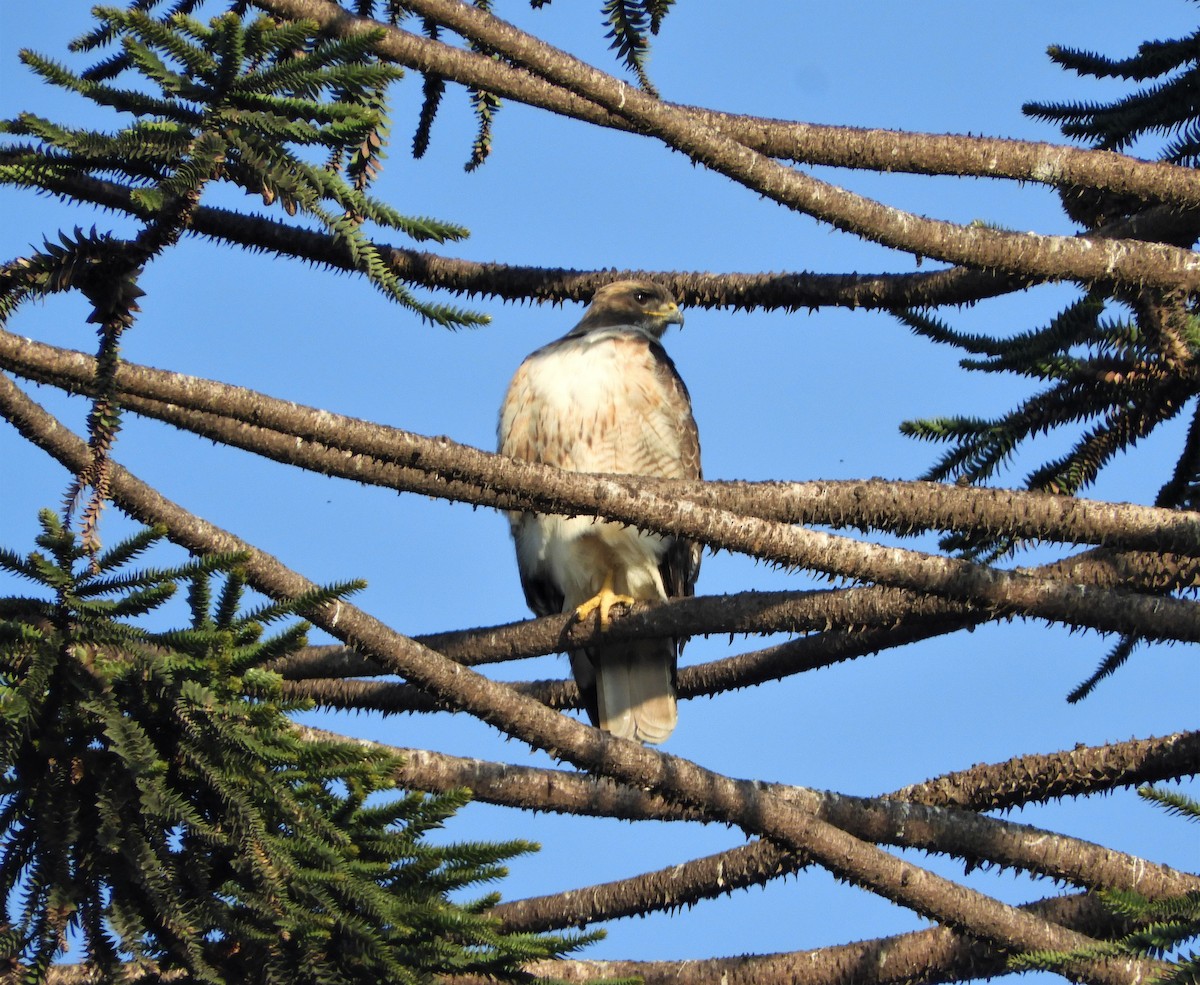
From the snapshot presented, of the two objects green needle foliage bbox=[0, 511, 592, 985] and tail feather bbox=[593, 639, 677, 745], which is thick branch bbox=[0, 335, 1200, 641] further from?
tail feather bbox=[593, 639, 677, 745]

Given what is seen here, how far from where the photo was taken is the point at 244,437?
154 inches

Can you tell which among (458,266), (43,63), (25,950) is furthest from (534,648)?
(43,63)

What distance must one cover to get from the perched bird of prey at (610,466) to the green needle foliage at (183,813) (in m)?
3.38

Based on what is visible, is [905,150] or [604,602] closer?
Result: [905,150]

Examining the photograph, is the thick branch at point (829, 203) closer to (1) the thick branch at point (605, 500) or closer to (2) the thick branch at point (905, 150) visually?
(2) the thick branch at point (905, 150)

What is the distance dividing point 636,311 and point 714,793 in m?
4.53

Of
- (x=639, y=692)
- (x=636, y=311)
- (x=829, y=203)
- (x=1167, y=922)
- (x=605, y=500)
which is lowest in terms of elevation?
(x=1167, y=922)

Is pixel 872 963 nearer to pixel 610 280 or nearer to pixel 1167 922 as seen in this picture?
pixel 1167 922

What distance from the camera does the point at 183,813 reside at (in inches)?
132

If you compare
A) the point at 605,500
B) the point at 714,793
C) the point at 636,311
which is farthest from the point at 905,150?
the point at 636,311

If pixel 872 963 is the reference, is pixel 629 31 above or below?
above

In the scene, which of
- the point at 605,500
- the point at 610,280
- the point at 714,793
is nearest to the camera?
the point at 605,500

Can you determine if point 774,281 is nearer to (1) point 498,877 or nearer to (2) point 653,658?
(2) point 653,658

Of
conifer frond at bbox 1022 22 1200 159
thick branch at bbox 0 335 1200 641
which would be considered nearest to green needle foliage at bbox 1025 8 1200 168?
conifer frond at bbox 1022 22 1200 159
